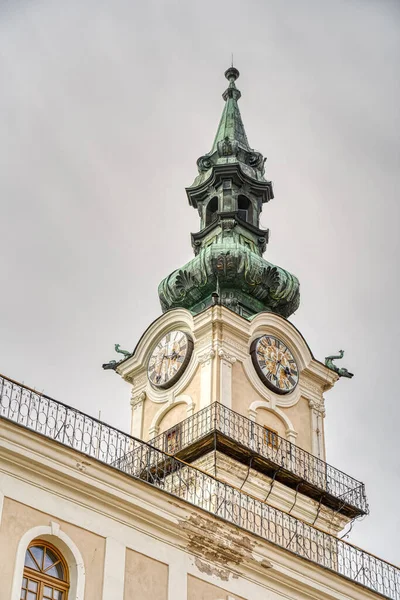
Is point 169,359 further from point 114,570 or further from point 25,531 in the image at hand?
point 25,531

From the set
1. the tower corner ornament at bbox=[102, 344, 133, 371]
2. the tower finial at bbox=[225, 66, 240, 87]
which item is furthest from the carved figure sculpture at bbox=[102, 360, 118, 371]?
the tower finial at bbox=[225, 66, 240, 87]

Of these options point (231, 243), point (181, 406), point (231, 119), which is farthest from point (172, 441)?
point (231, 119)

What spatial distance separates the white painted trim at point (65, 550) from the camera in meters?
16.5

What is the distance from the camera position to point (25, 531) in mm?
16641

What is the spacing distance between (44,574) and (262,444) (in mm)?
15341

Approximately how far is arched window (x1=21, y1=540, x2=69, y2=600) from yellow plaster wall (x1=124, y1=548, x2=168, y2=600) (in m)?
1.10

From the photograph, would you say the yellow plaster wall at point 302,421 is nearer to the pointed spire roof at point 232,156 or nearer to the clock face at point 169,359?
the clock face at point 169,359

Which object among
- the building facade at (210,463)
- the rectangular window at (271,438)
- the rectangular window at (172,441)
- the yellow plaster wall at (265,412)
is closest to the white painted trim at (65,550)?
the building facade at (210,463)

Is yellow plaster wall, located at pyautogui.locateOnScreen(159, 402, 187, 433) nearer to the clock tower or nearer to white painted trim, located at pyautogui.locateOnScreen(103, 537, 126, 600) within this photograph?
the clock tower

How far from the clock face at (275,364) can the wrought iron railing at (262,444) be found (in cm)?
175

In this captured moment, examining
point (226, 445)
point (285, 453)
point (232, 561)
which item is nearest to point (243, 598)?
point (232, 561)

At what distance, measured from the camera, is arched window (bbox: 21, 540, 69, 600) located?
647 inches

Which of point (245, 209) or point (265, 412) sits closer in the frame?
point (265, 412)

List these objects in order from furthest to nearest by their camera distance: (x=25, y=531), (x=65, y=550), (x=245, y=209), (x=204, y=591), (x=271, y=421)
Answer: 1. (x=245, y=209)
2. (x=271, y=421)
3. (x=204, y=591)
4. (x=65, y=550)
5. (x=25, y=531)
